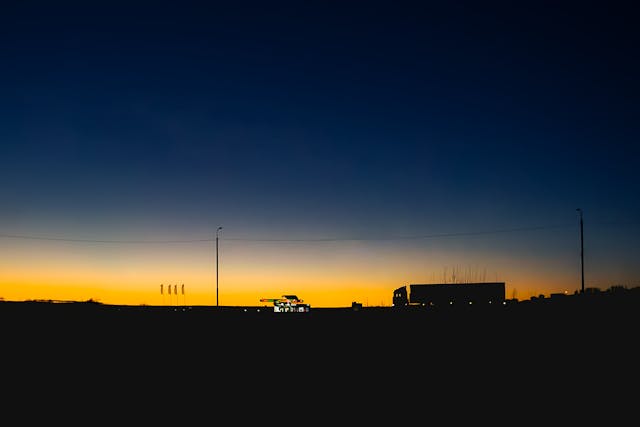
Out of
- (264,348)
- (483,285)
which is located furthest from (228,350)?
(483,285)

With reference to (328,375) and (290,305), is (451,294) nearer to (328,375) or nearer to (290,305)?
(290,305)

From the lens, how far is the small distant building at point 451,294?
234 feet

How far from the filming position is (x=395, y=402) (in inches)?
409

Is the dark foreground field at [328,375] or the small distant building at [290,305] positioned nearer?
the dark foreground field at [328,375]

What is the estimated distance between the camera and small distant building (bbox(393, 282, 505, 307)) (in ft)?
234

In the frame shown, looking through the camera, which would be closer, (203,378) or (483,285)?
(203,378)

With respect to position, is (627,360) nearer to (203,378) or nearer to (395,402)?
(395,402)

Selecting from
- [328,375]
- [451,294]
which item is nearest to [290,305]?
[451,294]

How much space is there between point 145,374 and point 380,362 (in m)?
6.29

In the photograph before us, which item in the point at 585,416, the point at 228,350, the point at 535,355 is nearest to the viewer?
the point at 585,416

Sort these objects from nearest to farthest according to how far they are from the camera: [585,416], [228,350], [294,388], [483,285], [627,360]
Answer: [585,416], [294,388], [627,360], [228,350], [483,285]

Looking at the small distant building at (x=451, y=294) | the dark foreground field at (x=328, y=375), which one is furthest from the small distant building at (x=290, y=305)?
the dark foreground field at (x=328, y=375)

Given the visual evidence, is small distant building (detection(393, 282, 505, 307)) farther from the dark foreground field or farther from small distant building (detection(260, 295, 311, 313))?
the dark foreground field

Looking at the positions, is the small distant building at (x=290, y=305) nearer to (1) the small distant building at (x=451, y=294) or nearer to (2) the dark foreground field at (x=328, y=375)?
(1) the small distant building at (x=451, y=294)
